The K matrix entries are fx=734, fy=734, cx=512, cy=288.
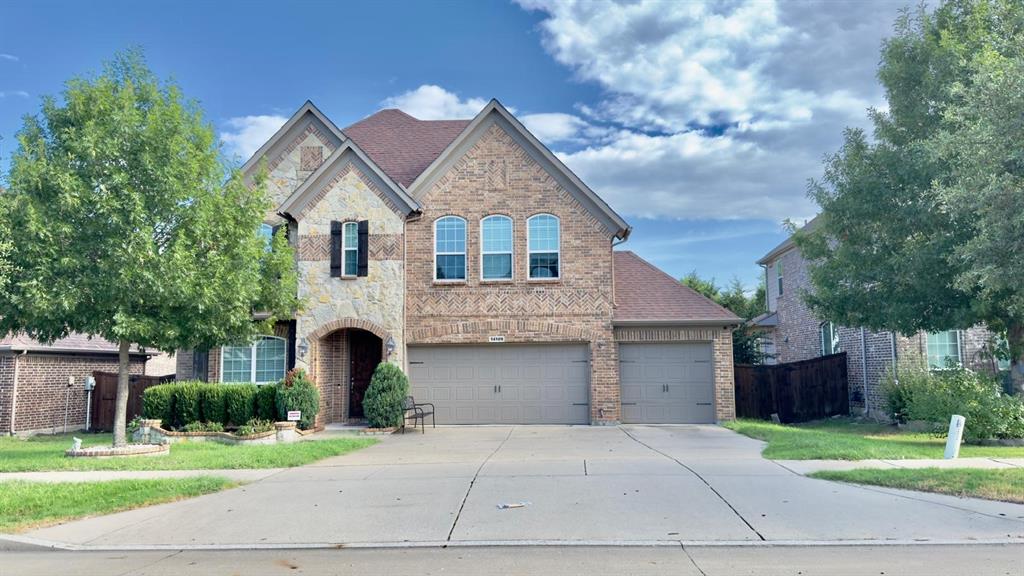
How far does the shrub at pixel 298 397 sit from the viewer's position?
1762cm

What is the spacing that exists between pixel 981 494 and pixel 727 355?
1105 cm

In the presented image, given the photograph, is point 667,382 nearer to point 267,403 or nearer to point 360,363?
point 360,363

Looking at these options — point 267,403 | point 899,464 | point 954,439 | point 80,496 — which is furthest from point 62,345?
point 954,439

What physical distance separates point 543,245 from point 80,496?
13.2m

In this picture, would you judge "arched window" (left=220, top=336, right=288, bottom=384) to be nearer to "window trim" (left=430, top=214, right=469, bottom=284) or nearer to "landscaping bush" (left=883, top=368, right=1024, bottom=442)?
"window trim" (left=430, top=214, right=469, bottom=284)

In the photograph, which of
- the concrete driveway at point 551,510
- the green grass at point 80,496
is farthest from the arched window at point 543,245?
the green grass at point 80,496

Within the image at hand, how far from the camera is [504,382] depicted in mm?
20312

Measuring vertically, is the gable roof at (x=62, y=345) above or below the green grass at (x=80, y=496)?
above

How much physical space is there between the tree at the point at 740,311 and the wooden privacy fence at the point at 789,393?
3.26 ft

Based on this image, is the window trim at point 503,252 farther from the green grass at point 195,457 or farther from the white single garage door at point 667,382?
the green grass at point 195,457

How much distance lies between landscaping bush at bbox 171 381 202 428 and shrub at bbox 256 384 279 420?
1493 mm

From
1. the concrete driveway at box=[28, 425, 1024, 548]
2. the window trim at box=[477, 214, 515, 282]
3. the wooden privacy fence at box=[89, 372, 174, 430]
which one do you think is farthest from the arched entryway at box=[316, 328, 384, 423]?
the concrete driveway at box=[28, 425, 1024, 548]

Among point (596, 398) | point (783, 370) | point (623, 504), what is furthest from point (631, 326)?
point (623, 504)

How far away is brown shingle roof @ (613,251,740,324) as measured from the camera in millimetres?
19875
